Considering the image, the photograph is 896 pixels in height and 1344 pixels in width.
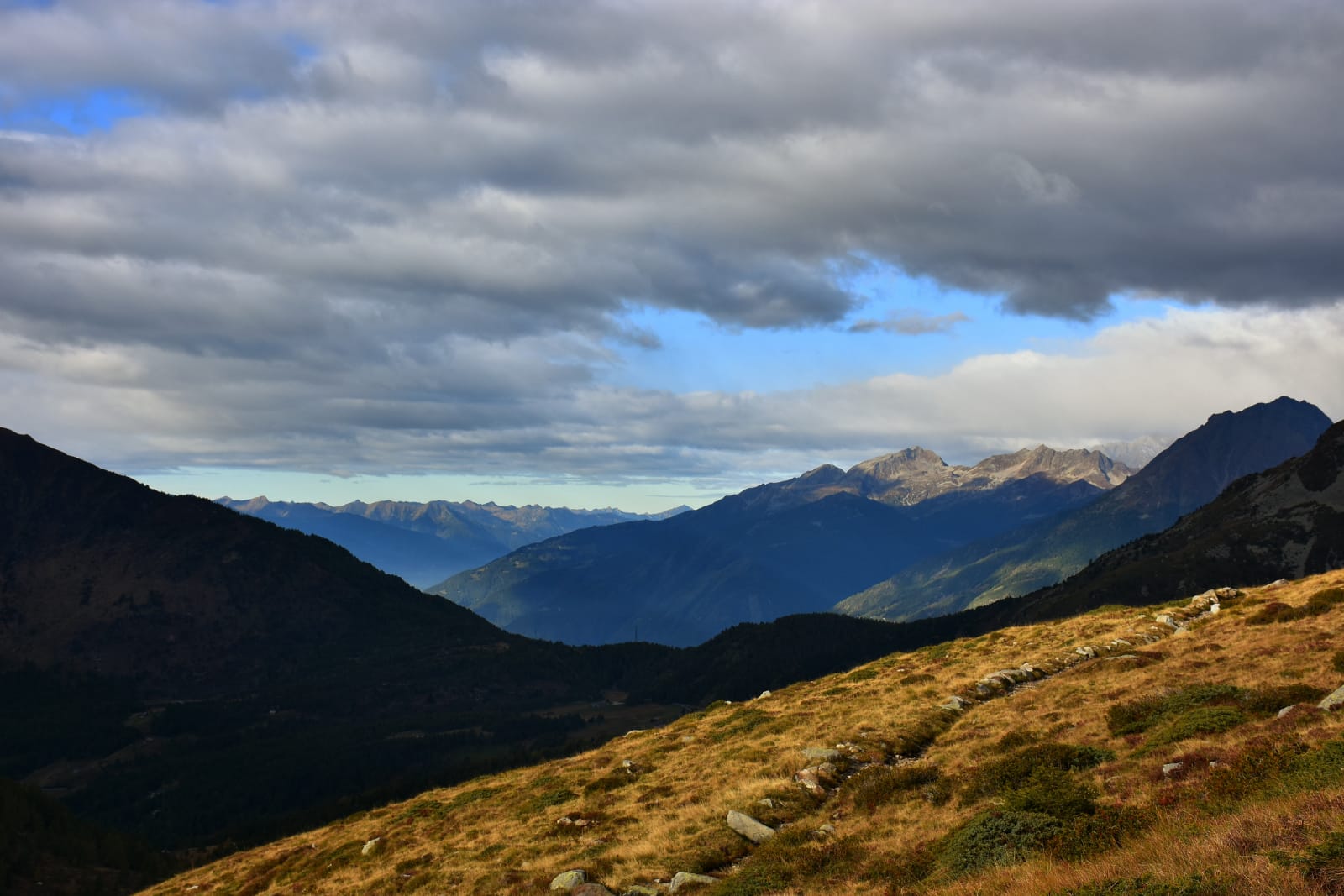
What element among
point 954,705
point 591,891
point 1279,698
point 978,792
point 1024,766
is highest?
point 1279,698

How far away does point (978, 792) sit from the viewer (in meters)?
27.5

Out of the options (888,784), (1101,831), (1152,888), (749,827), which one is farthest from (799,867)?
(1152,888)

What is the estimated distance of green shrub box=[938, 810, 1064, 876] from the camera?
2112 cm

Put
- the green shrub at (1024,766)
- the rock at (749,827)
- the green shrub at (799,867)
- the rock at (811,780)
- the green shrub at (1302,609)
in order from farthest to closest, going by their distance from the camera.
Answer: the green shrub at (1302,609)
the rock at (811,780)
the rock at (749,827)
the green shrub at (1024,766)
the green shrub at (799,867)

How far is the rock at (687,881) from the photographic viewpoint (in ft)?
85.1

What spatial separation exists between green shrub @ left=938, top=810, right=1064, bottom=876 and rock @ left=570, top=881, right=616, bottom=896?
36.8 feet

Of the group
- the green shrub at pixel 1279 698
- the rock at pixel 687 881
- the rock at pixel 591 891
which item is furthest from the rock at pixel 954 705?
the rock at pixel 591 891

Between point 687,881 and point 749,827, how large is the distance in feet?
15.2

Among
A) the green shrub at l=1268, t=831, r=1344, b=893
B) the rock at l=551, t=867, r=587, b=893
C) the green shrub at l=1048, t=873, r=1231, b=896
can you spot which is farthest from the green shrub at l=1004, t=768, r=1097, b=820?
the rock at l=551, t=867, r=587, b=893

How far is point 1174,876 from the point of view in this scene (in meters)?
16.0

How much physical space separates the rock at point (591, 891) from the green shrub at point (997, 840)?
11214mm

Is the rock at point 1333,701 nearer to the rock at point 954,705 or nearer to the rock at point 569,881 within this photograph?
the rock at point 954,705

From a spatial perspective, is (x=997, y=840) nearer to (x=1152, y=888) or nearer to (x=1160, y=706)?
(x=1152, y=888)

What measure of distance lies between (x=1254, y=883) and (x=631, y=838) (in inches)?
918
